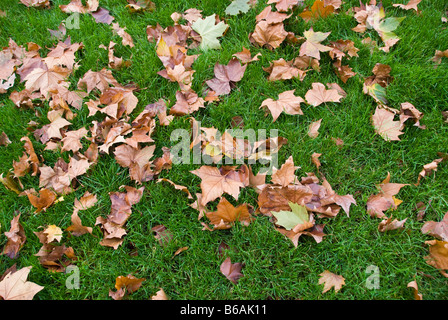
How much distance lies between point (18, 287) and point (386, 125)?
240 centimetres

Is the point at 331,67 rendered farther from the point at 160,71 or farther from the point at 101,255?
the point at 101,255

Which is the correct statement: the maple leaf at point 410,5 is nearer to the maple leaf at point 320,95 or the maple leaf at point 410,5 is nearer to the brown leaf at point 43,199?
the maple leaf at point 320,95

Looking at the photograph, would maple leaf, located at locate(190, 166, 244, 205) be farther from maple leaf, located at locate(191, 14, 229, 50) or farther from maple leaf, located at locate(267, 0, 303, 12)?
maple leaf, located at locate(267, 0, 303, 12)

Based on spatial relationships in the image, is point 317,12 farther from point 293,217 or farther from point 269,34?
point 293,217

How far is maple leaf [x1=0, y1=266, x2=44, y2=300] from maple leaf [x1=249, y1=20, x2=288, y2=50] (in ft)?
7.42

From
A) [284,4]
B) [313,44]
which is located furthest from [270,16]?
[313,44]

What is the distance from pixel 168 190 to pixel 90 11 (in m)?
2.08

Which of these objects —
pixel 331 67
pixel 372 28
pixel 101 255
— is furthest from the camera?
pixel 372 28

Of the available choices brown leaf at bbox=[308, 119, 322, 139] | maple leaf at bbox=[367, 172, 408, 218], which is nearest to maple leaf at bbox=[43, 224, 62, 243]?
brown leaf at bbox=[308, 119, 322, 139]

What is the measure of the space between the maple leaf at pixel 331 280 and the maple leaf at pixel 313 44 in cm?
154

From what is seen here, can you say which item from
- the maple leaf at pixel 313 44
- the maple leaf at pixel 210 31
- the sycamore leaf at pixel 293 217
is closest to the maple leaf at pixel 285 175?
the sycamore leaf at pixel 293 217

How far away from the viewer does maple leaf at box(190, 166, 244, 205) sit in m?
1.94

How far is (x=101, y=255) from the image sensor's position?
1862mm
